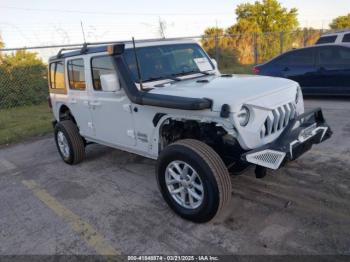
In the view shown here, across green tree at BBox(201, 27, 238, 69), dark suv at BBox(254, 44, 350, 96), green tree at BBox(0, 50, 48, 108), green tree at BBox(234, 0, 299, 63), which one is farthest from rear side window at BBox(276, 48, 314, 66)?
→ green tree at BBox(234, 0, 299, 63)

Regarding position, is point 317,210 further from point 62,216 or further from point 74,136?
point 74,136

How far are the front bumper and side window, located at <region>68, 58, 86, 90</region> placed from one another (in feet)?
9.71

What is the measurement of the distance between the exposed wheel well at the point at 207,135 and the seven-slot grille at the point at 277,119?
1.10 feet

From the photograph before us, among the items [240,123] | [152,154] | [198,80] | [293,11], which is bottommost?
[152,154]

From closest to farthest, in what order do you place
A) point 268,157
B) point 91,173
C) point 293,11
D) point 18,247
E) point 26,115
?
point 268,157, point 18,247, point 91,173, point 26,115, point 293,11

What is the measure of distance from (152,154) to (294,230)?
188 centimetres

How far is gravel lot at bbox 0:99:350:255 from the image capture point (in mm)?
3229

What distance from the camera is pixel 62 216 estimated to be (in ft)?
13.4

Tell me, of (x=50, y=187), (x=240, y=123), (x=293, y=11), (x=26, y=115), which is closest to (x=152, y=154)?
(x=240, y=123)

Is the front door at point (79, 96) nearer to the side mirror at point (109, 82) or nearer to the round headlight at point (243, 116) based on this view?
the side mirror at point (109, 82)

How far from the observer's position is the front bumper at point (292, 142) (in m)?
3.23

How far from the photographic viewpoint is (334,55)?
339 inches

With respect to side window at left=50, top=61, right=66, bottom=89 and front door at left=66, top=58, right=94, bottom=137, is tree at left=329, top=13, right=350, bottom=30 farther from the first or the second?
front door at left=66, top=58, right=94, bottom=137

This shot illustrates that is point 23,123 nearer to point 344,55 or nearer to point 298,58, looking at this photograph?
point 298,58
